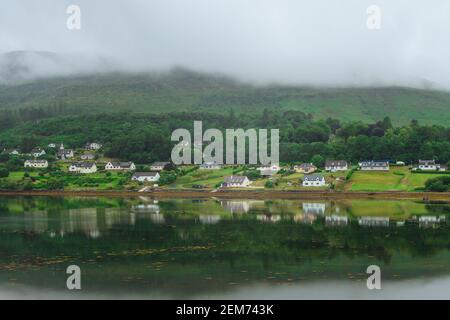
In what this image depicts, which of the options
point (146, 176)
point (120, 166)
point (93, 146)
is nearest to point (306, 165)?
point (146, 176)

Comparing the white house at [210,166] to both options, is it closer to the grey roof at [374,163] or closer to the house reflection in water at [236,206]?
the grey roof at [374,163]

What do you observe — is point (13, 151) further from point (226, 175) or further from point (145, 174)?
point (226, 175)

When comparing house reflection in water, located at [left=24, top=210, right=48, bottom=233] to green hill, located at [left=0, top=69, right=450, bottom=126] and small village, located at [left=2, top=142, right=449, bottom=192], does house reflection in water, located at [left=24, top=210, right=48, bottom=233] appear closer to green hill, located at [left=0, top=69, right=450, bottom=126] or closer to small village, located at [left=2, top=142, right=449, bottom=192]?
small village, located at [left=2, top=142, right=449, bottom=192]

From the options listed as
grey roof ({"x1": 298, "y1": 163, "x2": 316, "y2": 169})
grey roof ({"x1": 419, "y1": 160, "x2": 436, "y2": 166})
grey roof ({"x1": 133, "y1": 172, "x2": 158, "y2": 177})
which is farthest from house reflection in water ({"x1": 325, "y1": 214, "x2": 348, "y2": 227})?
grey roof ({"x1": 133, "y1": 172, "x2": 158, "y2": 177})

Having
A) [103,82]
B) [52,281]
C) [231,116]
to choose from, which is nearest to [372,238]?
[52,281]

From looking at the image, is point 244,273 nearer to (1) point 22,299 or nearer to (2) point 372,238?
(1) point 22,299
